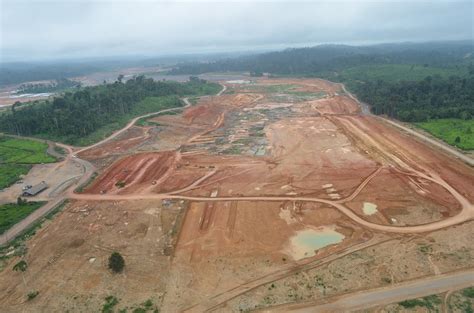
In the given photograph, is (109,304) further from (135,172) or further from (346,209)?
(135,172)

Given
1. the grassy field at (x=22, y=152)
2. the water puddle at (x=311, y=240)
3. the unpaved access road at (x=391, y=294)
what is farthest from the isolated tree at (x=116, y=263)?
the grassy field at (x=22, y=152)

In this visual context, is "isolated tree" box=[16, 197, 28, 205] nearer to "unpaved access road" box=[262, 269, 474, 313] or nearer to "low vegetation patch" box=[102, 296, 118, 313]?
"low vegetation patch" box=[102, 296, 118, 313]

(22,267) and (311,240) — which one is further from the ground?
(22,267)

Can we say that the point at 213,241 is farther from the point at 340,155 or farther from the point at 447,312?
the point at 340,155

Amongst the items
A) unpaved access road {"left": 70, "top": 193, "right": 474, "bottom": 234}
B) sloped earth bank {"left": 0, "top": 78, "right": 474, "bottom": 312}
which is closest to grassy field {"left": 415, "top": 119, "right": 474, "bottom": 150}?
sloped earth bank {"left": 0, "top": 78, "right": 474, "bottom": 312}

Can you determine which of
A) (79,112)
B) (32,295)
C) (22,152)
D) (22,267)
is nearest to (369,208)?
(32,295)

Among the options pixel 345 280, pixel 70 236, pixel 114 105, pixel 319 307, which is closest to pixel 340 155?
pixel 345 280
